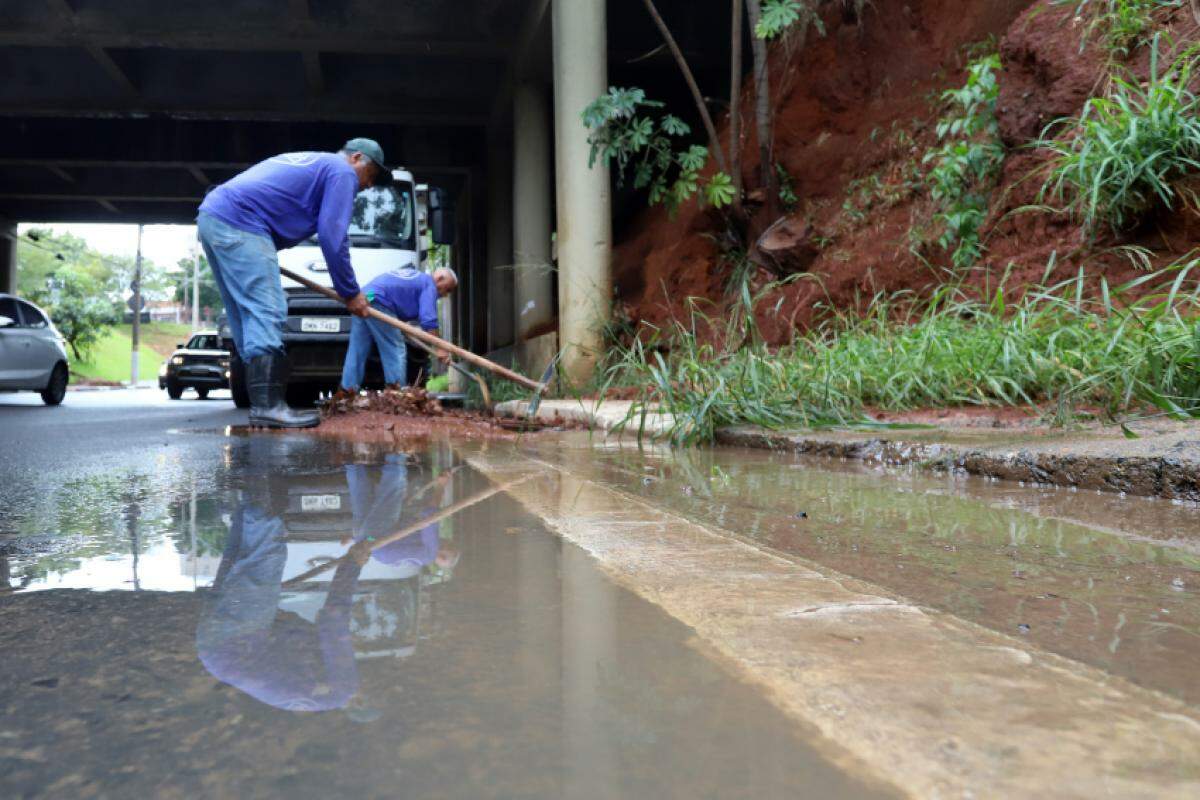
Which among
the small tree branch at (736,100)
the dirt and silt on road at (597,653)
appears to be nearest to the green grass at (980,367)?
the dirt and silt on road at (597,653)

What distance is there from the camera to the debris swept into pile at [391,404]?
6.83 metres

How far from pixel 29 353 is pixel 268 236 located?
31.2 feet

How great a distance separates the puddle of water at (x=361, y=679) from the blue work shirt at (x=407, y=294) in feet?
21.7

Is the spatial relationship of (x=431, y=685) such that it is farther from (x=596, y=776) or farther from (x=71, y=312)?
(x=71, y=312)

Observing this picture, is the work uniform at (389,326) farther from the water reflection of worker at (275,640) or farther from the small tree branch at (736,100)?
the water reflection of worker at (275,640)

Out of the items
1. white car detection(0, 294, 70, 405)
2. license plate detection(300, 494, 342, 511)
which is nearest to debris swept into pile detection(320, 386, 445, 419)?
license plate detection(300, 494, 342, 511)

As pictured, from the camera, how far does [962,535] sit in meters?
2.01

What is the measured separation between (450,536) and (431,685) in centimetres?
95

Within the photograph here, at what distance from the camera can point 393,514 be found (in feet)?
7.42

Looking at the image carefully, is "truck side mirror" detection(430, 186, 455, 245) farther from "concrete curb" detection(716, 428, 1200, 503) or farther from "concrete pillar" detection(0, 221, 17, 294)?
"concrete pillar" detection(0, 221, 17, 294)

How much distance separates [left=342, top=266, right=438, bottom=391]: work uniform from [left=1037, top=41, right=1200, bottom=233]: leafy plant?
517 cm

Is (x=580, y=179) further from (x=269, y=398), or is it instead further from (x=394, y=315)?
(x=269, y=398)

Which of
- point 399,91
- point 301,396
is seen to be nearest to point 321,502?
point 301,396

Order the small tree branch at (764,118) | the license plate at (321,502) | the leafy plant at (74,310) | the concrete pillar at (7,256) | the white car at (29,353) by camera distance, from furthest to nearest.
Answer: the leafy plant at (74,310) → the concrete pillar at (7,256) → the white car at (29,353) → the small tree branch at (764,118) → the license plate at (321,502)
